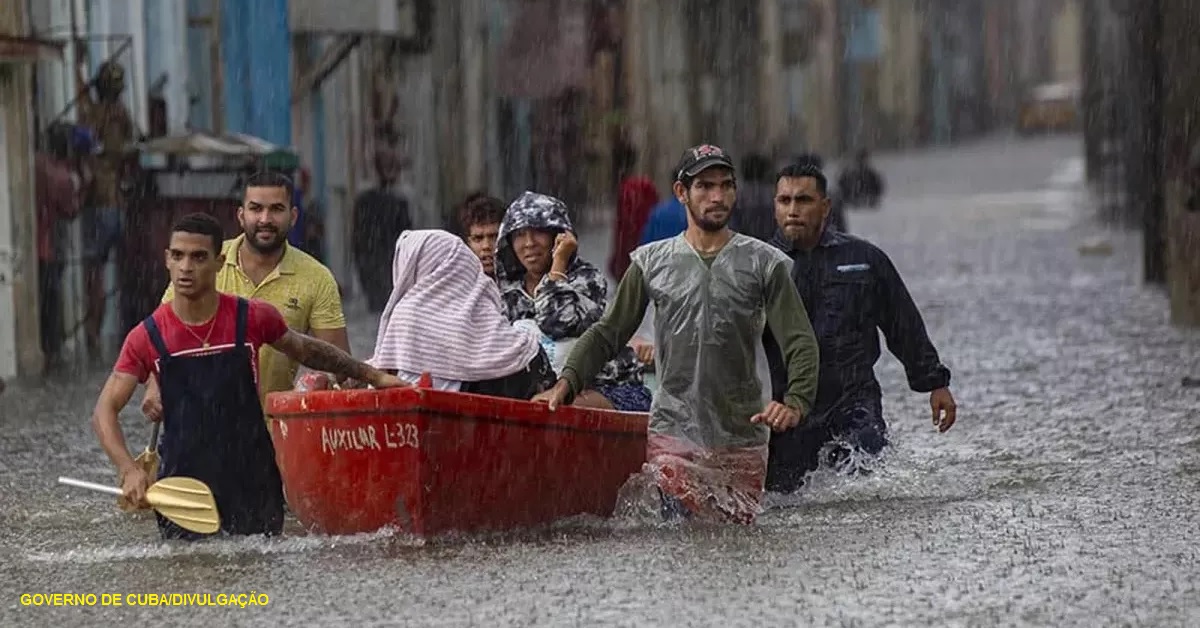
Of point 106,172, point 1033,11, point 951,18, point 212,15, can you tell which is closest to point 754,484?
point 106,172

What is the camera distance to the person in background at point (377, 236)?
2736 centimetres

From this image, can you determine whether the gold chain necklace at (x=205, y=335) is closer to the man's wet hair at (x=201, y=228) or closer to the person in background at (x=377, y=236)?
the man's wet hair at (x=201, y=228)

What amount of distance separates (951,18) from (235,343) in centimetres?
10728

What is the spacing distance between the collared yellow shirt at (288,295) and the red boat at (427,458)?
48 centimetres

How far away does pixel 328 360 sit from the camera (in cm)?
1041

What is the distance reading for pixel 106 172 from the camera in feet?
72.9

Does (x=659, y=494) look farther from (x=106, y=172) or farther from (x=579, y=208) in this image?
(x=579, y=208)

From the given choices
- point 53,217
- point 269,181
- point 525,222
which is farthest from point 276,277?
point 53,217

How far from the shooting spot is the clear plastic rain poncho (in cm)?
1090

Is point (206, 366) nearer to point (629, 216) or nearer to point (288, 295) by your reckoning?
point (288, 295)

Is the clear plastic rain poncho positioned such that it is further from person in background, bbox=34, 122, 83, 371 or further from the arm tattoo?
person in background, bbox=34, 122, 83, 371

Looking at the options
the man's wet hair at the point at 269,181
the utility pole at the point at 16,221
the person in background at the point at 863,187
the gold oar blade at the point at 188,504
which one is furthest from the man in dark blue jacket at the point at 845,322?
the person in background at the point at 863,187

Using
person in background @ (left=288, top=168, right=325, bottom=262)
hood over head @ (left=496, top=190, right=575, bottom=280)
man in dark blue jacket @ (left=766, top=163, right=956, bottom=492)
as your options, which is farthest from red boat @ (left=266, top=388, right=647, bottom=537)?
person in background @ (left=288, top=168, right=325, bottom=262)

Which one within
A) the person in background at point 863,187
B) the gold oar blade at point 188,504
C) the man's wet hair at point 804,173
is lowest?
the person in background at point 863,187
